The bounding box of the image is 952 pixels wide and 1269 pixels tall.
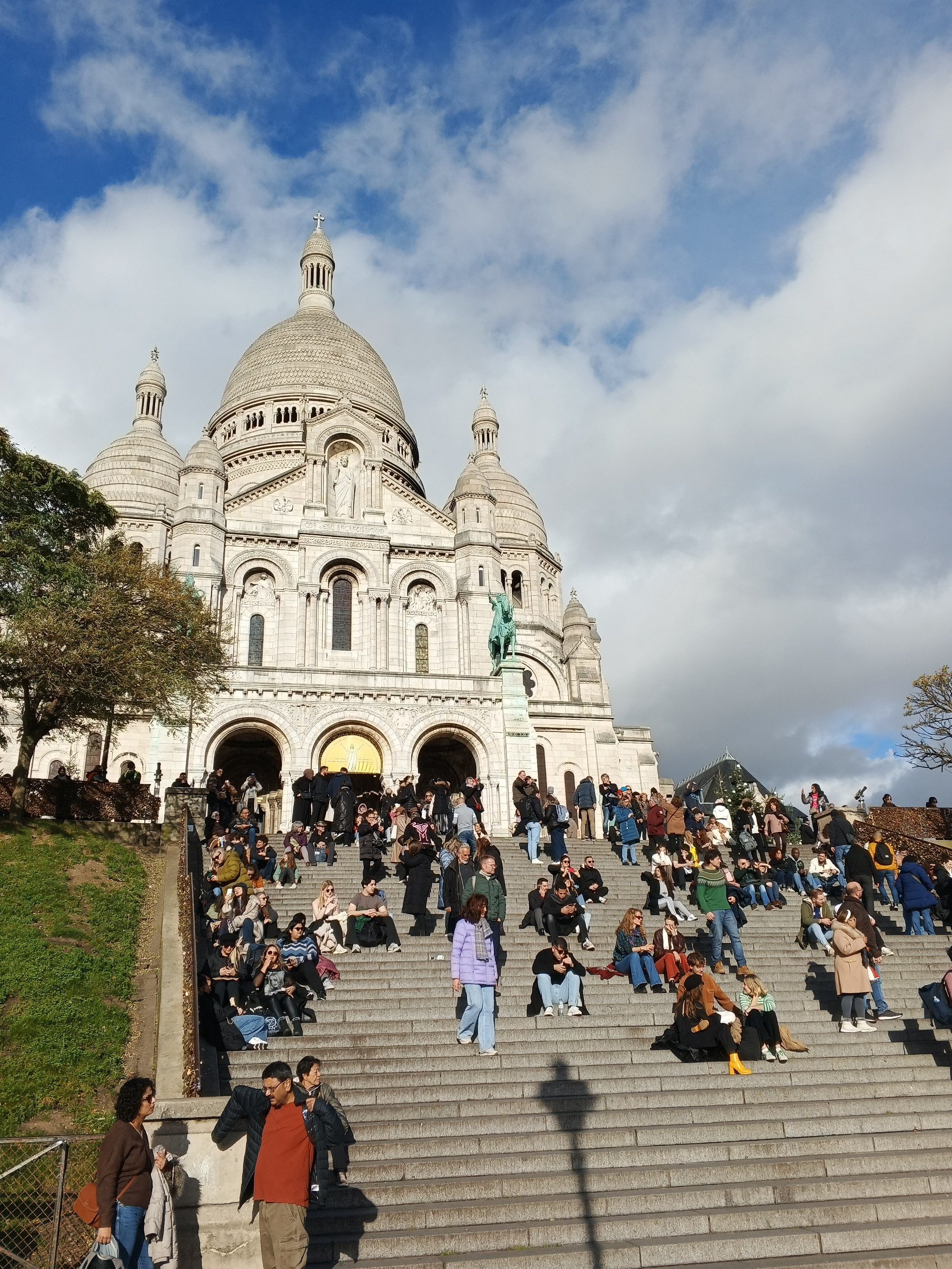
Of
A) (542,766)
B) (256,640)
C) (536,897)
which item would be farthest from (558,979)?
(542,766)

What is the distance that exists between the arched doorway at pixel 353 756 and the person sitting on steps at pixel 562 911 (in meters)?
15.4

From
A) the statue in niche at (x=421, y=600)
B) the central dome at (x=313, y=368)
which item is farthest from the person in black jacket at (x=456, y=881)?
the central dome at (x=313, y=368)

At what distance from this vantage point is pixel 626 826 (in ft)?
72.9

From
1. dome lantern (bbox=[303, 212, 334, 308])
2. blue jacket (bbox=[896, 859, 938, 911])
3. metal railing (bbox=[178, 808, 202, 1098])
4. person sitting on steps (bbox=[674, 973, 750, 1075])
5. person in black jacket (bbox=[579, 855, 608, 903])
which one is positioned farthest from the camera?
dome lantern (bbox=[303, 212, 334, 308])

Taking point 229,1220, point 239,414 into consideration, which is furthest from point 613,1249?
point 239,414

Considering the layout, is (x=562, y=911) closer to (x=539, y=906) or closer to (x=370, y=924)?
(x=539, y=906)

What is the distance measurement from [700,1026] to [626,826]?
11227 millimetres

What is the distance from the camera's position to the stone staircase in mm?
7770

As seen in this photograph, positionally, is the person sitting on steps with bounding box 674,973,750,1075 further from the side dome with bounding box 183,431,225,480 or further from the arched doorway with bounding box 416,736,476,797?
the side dome with bounding box 183,431,225,480

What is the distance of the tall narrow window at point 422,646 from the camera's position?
1462 inches

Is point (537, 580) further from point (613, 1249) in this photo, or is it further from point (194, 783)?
point (613, 1249)

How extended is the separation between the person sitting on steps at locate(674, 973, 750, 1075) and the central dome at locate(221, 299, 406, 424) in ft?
148

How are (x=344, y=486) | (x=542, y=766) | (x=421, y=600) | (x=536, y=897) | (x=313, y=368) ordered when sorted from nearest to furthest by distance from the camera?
(x=536, y=897) < (x=421, y=600) < (x=344, y=486) < (x=542, y=766) < (x=313, y=368)

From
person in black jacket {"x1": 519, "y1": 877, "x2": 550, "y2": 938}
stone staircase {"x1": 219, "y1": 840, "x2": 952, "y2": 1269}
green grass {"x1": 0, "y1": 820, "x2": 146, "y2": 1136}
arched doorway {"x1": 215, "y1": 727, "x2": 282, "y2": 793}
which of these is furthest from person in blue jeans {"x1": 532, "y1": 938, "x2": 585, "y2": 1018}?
arched doorway {"x1": 215, "y1": 727, "x2": 282, "y2": 793}
